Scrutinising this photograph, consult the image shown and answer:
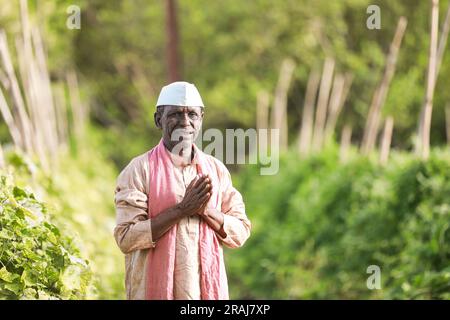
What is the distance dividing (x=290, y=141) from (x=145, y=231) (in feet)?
101

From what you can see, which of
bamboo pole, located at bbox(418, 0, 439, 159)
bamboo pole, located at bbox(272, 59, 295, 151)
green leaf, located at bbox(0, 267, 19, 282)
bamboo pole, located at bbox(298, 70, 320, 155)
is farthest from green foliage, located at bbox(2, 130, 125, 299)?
bamboo pole, located at bbox(272, 59, 295, 151)

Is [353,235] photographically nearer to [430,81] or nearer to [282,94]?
[430,81]

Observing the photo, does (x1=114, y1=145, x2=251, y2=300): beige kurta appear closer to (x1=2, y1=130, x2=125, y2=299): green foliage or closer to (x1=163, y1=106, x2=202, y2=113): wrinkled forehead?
(x1=163, y1=106, x2=202, y2=113): wrinkled forehead

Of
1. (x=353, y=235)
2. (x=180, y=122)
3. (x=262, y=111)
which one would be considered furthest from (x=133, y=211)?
(x=262, y=111)

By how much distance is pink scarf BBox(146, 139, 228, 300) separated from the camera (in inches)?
220

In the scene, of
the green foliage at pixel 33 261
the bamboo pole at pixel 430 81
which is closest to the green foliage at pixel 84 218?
the green foliage at pixel 33 261

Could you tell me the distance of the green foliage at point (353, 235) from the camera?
10359 millimetres

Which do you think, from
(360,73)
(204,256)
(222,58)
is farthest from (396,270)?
(222,58)

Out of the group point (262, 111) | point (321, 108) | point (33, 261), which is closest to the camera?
point (33, 261)

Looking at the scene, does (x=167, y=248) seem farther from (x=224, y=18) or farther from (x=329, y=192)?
(x=224, y=18)

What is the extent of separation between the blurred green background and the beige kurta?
3.00ft

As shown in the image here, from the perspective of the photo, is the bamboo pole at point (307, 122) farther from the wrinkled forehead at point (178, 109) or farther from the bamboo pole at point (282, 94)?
the wrinkled forehead at point (178, 109)

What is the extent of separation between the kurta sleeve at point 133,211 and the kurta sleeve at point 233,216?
423mm

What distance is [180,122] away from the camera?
5.58 m
